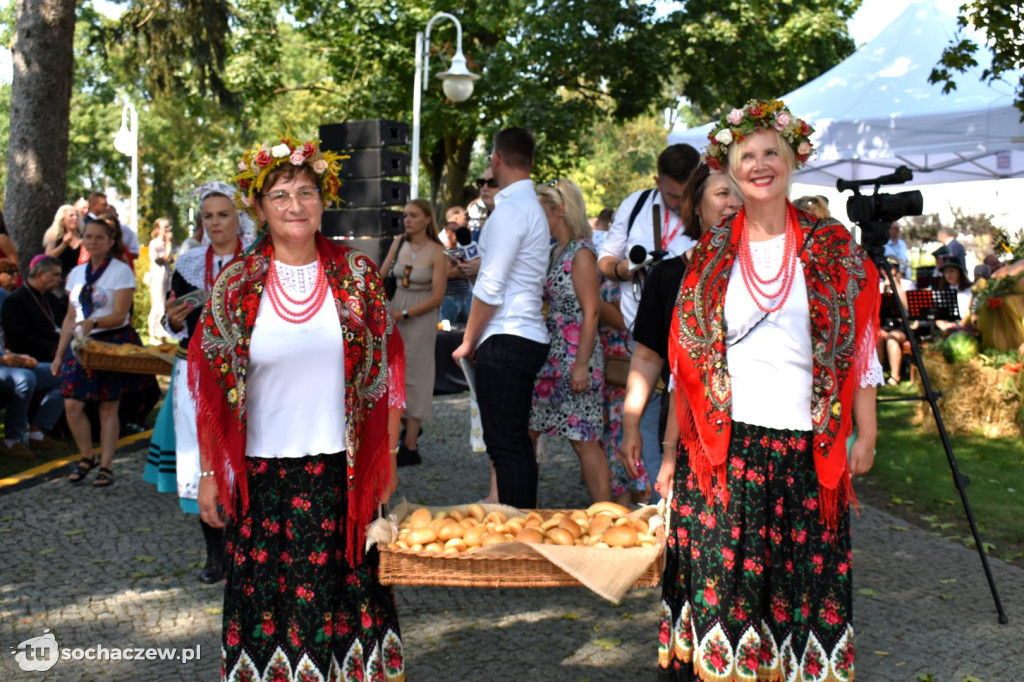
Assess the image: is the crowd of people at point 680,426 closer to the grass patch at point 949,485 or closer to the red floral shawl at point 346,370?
the red floral shawl at point 346,370

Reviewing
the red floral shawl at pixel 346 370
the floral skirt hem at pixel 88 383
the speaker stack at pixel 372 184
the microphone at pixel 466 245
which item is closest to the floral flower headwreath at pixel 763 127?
the red floral shawl at pixel 346 370

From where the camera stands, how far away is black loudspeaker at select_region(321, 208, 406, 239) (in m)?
11.9

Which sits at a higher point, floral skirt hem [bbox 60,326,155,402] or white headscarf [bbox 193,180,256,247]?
white headscarf [bbox 193,180,256,247]

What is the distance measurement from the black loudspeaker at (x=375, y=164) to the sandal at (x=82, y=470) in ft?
15.0

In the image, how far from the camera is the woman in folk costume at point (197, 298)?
5457 millimetres

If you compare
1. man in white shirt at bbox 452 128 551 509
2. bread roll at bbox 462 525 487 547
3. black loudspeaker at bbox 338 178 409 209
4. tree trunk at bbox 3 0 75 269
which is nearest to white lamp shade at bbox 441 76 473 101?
black loudspeaker at bbox 338 178 409 209

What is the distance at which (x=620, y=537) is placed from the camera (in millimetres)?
3836

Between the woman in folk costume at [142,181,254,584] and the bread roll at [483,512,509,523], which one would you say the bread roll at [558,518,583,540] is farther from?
the woman in folk costume at [142,181,254,584]

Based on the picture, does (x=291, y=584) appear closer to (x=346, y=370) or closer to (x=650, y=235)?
(x=346, y=370)

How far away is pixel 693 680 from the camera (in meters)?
3.60

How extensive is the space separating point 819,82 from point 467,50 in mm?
14691

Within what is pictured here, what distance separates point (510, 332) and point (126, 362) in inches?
130

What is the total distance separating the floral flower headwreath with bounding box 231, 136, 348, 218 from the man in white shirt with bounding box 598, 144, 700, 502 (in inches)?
92.1

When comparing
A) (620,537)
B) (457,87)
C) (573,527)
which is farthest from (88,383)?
(457,87)
